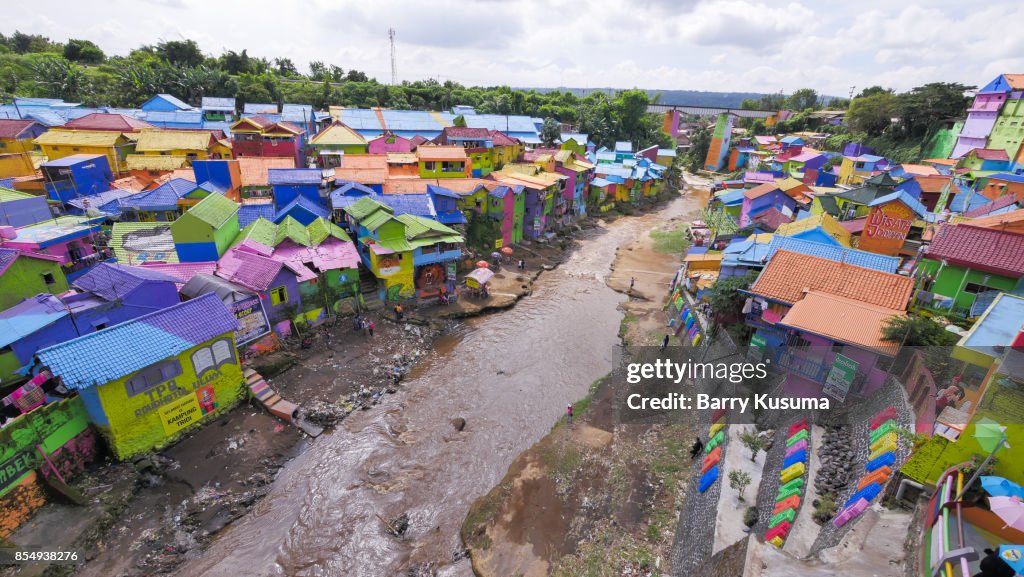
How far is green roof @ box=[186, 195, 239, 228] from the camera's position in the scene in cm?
2253

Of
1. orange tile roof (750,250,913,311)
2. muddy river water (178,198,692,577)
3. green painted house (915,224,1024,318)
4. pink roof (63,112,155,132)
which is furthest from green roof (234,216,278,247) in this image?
green painted house (915,224,1024,318)

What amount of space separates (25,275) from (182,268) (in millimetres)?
5593

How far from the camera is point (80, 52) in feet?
247

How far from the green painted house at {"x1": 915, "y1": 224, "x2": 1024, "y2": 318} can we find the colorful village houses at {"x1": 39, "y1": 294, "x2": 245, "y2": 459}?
92.3ft

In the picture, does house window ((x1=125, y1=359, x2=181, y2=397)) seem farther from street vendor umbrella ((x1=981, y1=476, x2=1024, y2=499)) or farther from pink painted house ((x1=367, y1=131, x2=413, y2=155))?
pink painted house ((x1=367, y1=131, x2=413, y2=155))

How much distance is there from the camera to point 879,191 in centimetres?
3062

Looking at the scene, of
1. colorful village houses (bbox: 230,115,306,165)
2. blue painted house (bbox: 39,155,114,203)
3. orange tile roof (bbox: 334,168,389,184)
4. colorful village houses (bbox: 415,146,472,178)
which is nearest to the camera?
blue painted house (bbox: 39,155,114,203)

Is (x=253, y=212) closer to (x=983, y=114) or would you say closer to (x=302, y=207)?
(x=302, y=207)

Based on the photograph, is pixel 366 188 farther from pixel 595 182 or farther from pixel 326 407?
pixel 595 182

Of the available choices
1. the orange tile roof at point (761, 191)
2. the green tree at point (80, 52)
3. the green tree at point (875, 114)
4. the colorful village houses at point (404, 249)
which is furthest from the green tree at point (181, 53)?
the green tree at point (875, 114)

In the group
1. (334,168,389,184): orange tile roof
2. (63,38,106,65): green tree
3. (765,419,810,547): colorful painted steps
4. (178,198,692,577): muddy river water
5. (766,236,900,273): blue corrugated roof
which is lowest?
(178,198,692,577): muddy river water

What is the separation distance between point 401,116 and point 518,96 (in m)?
36.5

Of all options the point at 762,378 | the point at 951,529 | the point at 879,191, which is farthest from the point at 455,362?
the point at 879,191

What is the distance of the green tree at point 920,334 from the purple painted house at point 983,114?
46271 mm
